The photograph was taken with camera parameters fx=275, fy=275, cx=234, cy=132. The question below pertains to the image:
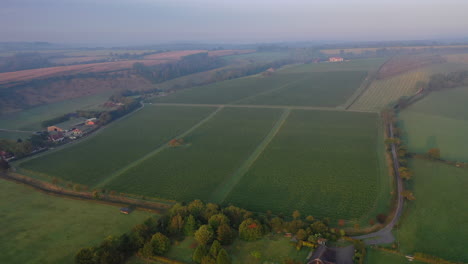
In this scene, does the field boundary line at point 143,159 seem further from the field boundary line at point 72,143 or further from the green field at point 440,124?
the green field at point 440,124

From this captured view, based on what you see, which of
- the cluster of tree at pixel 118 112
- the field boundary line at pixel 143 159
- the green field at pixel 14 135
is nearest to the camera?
the field boundary line at pixel 143 159

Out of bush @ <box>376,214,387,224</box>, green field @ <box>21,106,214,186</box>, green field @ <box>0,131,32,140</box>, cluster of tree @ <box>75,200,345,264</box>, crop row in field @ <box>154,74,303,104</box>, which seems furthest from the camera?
crop row in field @ <box>154,74,303,104</box>

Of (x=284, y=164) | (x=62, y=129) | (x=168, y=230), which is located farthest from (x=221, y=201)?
(x=62, y=129)

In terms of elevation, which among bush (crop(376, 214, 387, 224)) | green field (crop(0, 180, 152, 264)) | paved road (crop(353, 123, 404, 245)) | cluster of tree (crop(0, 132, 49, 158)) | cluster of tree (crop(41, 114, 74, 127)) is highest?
cluster of tree (crop(41, 114, 74, 127))

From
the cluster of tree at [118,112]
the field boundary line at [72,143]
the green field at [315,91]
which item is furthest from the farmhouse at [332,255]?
the cluster of tree at [118,112]

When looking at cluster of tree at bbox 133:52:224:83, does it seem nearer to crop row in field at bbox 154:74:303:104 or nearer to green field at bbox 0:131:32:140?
crop row in field at bbox 154:74:303:104

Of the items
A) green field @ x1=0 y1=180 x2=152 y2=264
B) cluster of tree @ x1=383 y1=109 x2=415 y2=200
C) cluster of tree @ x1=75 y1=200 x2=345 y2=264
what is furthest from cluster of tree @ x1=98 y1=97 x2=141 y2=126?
cluster of tree @ x1=383 y1=109 x2=415 y2=200
